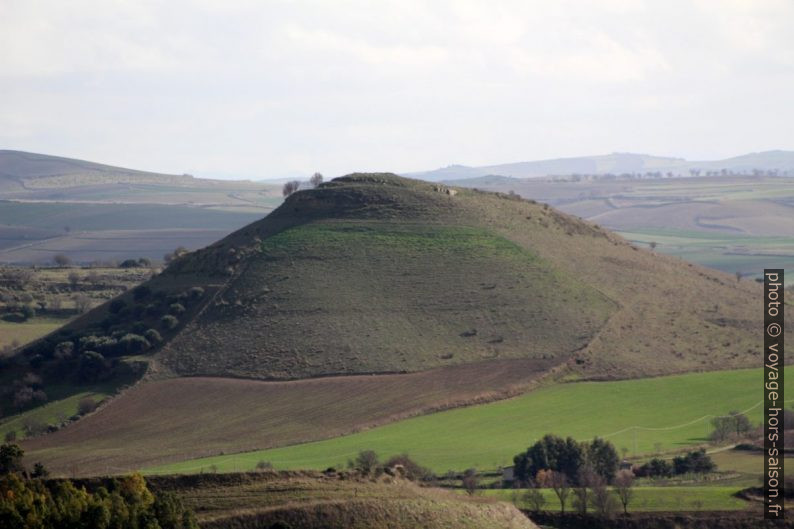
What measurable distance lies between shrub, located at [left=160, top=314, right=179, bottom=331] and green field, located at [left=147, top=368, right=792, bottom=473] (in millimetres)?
26039

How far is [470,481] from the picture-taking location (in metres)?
68.9

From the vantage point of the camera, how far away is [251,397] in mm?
91750

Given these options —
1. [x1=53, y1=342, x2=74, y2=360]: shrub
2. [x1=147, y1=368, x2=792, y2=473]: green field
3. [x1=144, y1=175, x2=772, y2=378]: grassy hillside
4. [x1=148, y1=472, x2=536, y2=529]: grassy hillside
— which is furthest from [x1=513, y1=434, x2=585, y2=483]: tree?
[x1=53, y1=342, x2=74, y2=360]: shrub

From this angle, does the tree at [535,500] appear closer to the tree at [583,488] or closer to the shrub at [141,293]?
the tree at [583,488]

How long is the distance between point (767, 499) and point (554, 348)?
4269 cm

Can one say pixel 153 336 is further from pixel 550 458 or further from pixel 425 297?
pixel 550 458

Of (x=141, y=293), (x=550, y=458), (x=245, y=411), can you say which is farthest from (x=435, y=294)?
(x=550, y=458)

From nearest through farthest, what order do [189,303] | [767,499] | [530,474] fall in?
[767,499], [530,474], [189,303]

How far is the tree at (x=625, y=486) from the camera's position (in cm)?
6153

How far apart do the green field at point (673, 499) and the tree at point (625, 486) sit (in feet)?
1.21

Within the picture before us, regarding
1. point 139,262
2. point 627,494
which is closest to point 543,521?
point 627,494

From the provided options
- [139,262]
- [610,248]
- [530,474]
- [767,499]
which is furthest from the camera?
[139,262]

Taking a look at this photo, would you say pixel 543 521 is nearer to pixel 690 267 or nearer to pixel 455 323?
pixel 455 323

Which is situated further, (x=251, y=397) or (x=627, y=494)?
(x=251, y=397)
